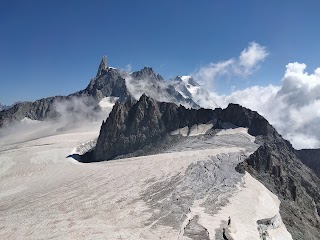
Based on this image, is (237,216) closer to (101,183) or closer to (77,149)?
(101,183)

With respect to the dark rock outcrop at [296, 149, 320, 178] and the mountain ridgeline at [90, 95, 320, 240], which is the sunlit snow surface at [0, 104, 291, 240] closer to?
the mountain ridgeline at [90, 95, 320, 240]

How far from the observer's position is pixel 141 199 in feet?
111

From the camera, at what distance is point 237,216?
1225 inches

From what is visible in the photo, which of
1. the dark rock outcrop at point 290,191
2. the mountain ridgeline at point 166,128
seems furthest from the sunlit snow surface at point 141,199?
the mountain ridgeline at point 166,128

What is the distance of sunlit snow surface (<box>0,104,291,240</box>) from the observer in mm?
26469

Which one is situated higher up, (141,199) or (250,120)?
(250,120)

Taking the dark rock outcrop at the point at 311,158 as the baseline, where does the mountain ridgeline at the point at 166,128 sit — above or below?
above

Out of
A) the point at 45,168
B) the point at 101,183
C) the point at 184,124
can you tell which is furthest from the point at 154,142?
the point at 101,183

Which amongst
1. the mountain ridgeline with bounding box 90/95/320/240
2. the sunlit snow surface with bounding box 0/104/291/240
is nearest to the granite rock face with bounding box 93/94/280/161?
the mountain ridgeline with bounding box 90/95/320/240

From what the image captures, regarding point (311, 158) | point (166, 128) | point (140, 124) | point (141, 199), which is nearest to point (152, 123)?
point (140, 124)

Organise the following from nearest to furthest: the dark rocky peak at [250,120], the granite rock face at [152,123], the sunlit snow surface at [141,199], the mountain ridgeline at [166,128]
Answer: the sunlit snow surface at [141,199] < the mountain ridgeline at [166,128] < the dark rocky peak at [250,120] < the granite rock face at [152,123]

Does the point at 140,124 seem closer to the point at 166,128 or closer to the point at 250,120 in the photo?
the point at 166,128

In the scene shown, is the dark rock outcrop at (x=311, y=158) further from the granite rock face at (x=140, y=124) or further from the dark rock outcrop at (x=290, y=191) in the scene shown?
the dark rock outcrop at (x=290, y=191)

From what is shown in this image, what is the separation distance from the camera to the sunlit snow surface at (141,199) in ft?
86.8
